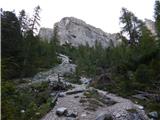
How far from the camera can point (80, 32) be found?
460 feet

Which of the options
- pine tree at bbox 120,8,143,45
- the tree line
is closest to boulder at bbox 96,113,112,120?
the tree line

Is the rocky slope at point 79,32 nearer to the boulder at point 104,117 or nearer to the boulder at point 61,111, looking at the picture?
the boulder at point 61,111

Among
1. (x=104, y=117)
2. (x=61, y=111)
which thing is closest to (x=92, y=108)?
(x=61, y=111)

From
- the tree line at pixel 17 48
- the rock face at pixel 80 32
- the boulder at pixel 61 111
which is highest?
the rock face at pixel 80 32

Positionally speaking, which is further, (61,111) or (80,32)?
(80,32)

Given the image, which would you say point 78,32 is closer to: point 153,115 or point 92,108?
point 92,108

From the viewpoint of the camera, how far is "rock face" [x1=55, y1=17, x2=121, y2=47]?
132125mm

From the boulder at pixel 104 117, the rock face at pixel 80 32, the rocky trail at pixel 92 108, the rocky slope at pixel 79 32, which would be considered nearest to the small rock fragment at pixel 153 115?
the rocky trail at pixel 92 108

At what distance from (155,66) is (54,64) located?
31378mm

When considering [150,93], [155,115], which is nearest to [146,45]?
[150,93]

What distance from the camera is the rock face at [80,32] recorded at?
132125mm

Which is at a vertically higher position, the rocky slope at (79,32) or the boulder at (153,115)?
the rocky slope at (79,32)

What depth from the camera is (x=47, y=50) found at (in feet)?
200

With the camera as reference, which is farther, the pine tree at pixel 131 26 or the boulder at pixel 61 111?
the pine tree at pixel 131 26
